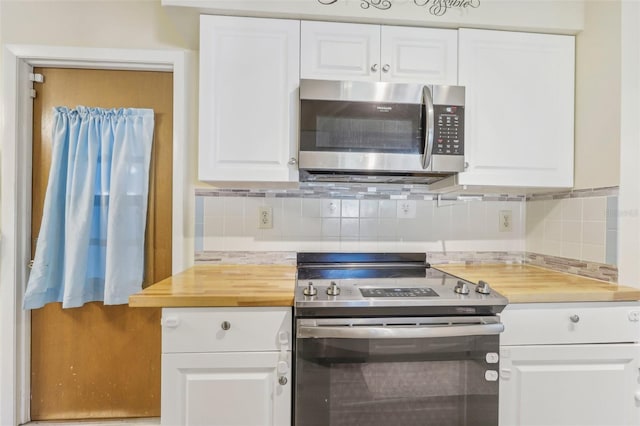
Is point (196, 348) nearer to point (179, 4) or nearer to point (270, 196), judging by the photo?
point (270, 196)

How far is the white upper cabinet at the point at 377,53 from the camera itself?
57.5 inches

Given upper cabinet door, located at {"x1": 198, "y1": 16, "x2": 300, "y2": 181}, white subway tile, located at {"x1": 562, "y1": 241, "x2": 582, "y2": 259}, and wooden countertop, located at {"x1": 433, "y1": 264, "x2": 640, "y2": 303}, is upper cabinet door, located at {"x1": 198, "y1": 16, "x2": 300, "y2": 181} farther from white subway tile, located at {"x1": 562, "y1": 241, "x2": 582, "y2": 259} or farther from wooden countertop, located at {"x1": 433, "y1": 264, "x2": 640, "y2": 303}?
white subway tile, located at {"x1": 562, "y1": 241, "x2": 582, "y2": 259}

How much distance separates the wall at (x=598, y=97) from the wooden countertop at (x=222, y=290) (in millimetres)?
1443

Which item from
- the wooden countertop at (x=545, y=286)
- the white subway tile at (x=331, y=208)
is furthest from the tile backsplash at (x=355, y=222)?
the wooden countertop at (x=545, y=286)

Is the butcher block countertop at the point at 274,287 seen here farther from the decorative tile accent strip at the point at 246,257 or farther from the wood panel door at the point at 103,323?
the wood panel door at the point at 103,323

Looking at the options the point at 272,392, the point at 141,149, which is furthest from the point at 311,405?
the point at 141,149

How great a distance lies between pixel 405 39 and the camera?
4.87 ft

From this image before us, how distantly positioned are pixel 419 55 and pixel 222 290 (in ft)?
4.41

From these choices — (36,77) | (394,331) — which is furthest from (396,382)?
(36,77)

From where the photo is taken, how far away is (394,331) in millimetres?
1114

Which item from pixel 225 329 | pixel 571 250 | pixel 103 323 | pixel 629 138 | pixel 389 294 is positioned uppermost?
pixel 629 138

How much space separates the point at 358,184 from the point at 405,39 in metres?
0.74

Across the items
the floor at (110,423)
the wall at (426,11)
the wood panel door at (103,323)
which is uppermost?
the wall at (426,11)

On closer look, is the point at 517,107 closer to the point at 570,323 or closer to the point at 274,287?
the point at 570,323
